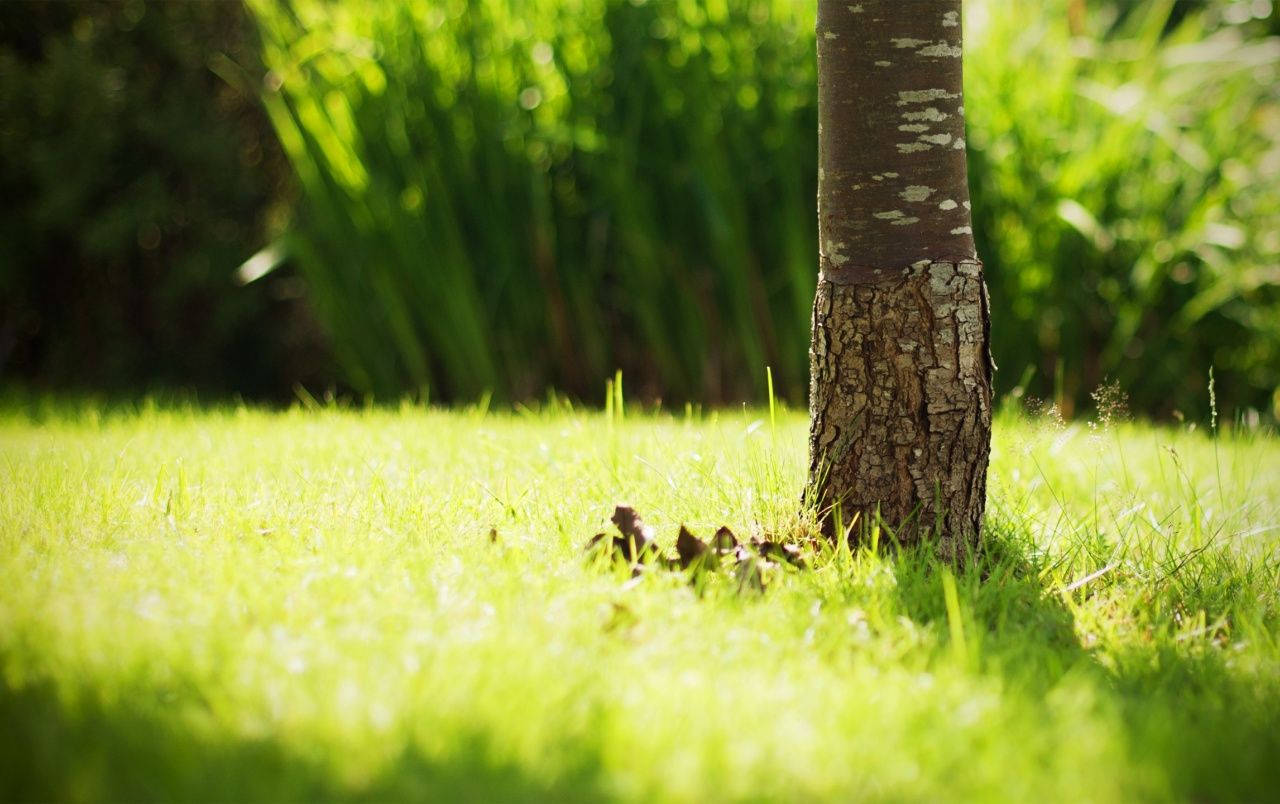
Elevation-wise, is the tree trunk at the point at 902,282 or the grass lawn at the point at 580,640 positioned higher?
the tree trunk at the point at 902,282

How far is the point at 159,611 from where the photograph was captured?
157 centimetres

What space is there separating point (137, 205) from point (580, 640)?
4567 mm

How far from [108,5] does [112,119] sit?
2.13 ft

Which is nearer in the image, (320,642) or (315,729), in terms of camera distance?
(315,729)

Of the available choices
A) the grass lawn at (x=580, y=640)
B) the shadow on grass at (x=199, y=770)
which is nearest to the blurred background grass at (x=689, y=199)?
the grass lawn at (x=580, y=640)

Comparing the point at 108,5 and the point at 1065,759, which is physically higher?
the point at 108,5

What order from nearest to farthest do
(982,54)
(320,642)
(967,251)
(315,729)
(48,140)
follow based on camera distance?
1. (315,729)
2. (320,642)
3. (967,251)
4. (982,54)
5. (48,140)

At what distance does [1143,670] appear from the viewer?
1.70 metres

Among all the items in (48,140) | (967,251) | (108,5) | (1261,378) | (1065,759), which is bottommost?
(1261,378)

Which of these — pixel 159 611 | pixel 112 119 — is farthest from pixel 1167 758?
pixel 112 119

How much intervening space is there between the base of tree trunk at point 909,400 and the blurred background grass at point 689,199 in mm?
1844

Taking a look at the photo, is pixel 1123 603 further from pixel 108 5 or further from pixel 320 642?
pixel 108 5

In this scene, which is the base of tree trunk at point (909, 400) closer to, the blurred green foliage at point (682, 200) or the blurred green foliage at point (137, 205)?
the blurred green foliage at point (682, 200)

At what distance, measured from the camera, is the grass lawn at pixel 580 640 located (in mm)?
1227
